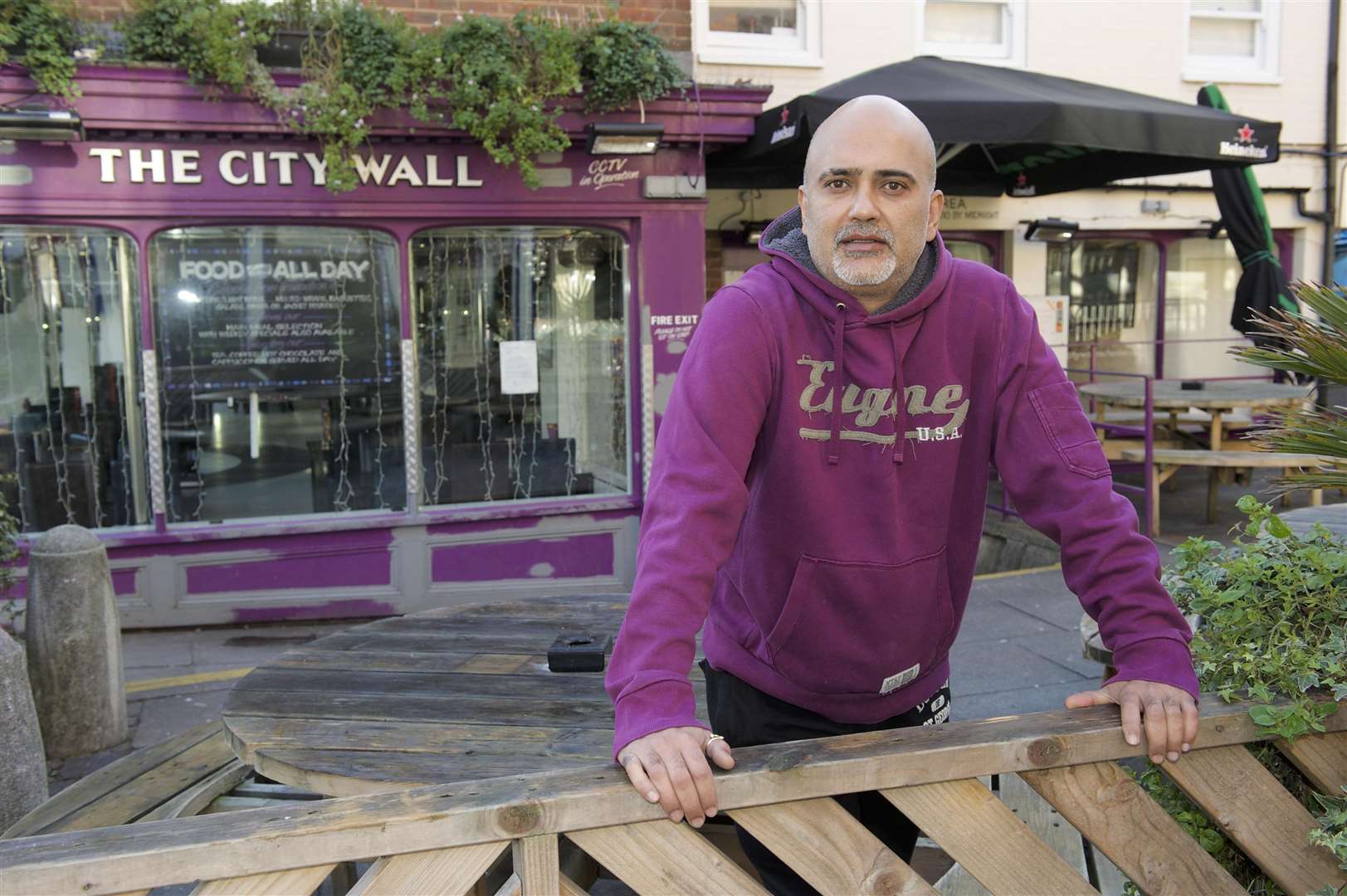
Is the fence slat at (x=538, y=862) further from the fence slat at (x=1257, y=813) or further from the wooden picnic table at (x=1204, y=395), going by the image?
the wooden picnic table at (x=1204, y=395)

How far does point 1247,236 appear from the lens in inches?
312

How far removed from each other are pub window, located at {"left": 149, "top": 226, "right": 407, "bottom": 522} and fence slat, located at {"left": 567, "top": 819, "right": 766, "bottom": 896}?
6287mm

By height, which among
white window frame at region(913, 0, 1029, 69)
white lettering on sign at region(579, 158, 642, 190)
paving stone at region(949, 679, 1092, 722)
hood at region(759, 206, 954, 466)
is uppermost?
white window frame at region(913, 0, 1029, 69)

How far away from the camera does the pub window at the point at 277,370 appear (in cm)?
708

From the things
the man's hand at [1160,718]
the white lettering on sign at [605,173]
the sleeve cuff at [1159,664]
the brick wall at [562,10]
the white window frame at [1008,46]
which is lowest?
the man's hand at [1160,718]

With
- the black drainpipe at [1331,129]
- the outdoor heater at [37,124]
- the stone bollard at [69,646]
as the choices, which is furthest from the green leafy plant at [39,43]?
the black drainpipe at [1331,129]

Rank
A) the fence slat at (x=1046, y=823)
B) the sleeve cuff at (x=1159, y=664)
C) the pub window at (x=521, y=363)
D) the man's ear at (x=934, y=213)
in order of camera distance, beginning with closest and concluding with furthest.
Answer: the sleeve cuff at (x=1159, y=664) < the man's ear at (x=934, y=213) < the fence slat at (x=1046, y=823) < the pub window at (x=521, y=363)

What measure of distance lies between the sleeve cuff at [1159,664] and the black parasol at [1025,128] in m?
4.96

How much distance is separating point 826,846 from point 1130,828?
538 millimetres

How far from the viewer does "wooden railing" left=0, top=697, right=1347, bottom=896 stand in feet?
4.71

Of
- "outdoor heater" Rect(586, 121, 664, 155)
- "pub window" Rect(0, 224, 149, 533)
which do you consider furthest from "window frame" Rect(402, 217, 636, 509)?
"pub window" Rect(0, 224, 149, 533)

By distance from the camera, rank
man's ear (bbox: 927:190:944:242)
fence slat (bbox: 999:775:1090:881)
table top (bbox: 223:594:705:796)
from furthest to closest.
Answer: fence slat (bbox: 999:775:1090:881)
table top (bbox: 223:594:705:796)
man's ear (bbox: 927:190:944:242)

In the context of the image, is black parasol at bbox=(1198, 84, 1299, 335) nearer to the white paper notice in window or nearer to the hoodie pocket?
the white paper notice in window

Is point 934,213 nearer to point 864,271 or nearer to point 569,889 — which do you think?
point 864,271
